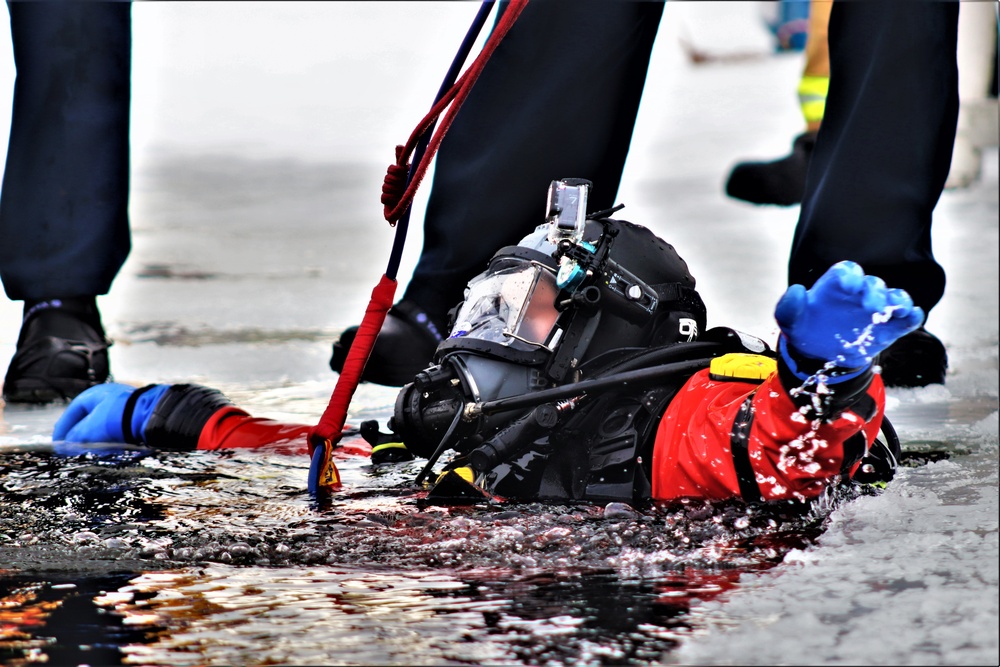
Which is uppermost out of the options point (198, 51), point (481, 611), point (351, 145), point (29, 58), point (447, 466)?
point (198, 51)

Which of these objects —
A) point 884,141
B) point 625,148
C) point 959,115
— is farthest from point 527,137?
point 959,115

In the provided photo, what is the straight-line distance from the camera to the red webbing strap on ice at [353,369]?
248 centimetres

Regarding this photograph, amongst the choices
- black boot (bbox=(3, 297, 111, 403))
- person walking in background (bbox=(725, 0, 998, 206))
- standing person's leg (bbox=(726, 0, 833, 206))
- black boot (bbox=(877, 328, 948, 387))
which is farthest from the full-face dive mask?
person walking in background (bbox=(725, 0, 998, 206))

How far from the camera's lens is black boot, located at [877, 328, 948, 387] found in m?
3.47

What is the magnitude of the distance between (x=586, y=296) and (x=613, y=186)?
50.3 inches

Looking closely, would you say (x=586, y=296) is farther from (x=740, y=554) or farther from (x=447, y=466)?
(x=740, y=554)

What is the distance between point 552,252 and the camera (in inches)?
96.3

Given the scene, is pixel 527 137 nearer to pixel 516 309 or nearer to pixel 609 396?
pixel 516 309

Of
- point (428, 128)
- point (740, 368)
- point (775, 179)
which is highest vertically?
point (775, 179)

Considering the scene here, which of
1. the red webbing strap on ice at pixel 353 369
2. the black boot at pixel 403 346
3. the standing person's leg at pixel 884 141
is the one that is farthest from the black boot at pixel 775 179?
the red webbing strap on ice at pixel 353 369

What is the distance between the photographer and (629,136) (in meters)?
3.58

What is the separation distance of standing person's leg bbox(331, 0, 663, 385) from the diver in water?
3.37ft

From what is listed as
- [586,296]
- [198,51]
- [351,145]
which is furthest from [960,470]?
[198,51]

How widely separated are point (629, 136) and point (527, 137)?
0.93 ft
